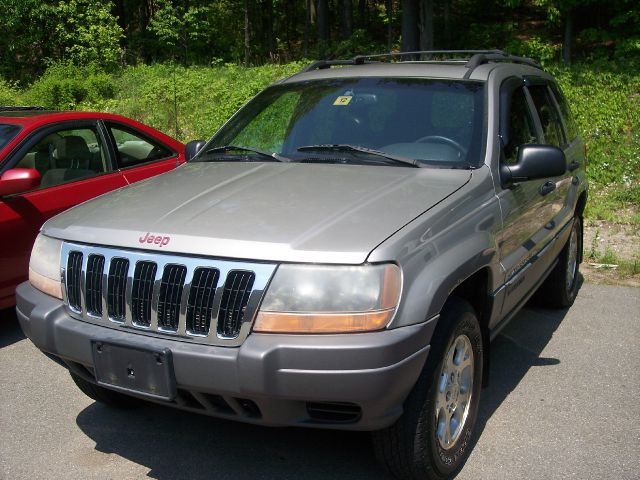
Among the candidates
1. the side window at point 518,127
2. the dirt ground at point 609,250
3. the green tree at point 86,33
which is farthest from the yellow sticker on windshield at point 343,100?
the green tree at point 86,33

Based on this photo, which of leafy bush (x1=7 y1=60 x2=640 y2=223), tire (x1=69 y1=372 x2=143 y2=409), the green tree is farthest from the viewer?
the green tree

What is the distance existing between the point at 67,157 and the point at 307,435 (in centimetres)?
330

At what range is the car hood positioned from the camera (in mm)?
2846

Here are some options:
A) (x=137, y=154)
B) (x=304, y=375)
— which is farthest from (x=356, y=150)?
(x=137, y=154)

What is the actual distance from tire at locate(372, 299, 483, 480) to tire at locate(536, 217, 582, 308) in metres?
2.29

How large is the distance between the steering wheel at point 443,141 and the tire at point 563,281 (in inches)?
76.0

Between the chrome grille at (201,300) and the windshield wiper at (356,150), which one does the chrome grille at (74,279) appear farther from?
the windshield wiper at (356,150)

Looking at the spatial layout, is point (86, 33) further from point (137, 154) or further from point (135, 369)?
point (135, 369)

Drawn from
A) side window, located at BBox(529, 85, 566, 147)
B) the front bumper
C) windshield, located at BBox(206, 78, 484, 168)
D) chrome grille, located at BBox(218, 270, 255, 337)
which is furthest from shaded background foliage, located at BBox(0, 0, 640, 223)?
Answer: chrome grille, located at BBox(218, 270, 255, 337)

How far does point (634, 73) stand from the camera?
43.2 ft

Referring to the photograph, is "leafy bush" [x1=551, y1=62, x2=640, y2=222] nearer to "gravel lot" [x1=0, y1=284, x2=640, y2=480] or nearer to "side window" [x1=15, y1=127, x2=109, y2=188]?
"gravel lot" [x1=0, y1=284, x2=640, y2=480]

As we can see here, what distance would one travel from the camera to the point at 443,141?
391 centimetres

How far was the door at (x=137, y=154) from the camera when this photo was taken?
20.2 ft

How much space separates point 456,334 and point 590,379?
1.66 m
